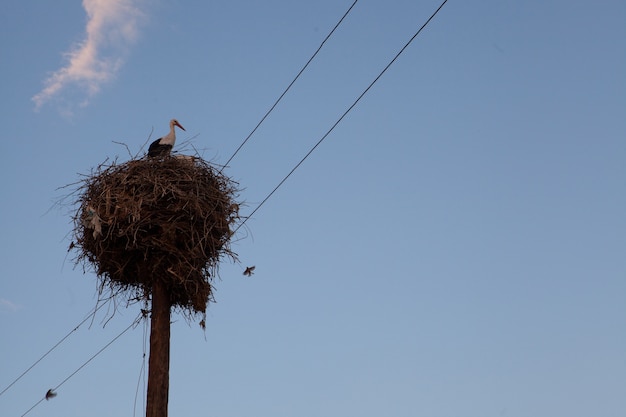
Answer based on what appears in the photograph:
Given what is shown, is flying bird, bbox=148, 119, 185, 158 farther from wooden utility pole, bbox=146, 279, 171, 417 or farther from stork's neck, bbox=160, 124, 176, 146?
wooden utility pole, bbox=146, 279, 171, 417

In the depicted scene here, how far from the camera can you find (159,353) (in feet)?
22.9

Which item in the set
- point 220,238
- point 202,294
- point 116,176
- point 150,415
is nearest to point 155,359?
point 150,415

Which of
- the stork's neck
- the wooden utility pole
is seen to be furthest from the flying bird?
the wooden utility pole

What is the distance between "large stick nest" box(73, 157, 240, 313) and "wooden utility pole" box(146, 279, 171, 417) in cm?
18

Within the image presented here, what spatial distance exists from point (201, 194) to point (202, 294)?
1.08 meters

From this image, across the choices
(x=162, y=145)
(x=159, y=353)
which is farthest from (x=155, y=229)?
(x=162, y=145)

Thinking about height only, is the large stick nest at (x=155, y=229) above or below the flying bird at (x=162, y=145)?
below

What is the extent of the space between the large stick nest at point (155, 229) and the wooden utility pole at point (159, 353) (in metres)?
0.18

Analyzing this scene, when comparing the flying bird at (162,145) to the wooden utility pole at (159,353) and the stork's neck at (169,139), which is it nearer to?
the stork's neck at (169,139)

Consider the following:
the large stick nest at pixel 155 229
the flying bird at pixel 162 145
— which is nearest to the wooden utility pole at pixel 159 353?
the large stick nest at pixel 155 229

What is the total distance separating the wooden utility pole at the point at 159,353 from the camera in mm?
6715

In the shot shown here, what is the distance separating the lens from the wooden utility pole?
6715mm

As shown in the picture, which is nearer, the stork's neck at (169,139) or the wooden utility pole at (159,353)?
the wooden utility pole at (159,353)

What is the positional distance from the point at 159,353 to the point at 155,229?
129 centimetres
